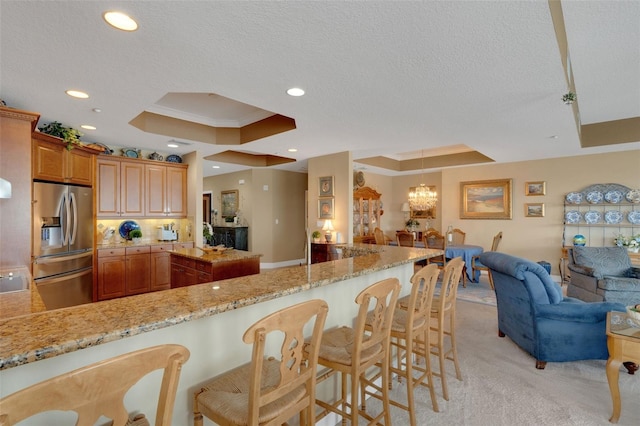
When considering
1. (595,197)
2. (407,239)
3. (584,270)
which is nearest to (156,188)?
(407,239)

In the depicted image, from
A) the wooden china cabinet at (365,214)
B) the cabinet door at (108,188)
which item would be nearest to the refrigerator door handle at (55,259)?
the cabinet door at (108,188)

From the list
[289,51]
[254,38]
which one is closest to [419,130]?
[289,51]

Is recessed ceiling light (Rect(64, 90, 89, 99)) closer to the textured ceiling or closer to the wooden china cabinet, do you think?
the textured ceiling

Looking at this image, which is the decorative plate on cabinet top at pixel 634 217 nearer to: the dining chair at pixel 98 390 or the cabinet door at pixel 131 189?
the dining chair at pixel 98 390

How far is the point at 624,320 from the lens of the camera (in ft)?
7.80

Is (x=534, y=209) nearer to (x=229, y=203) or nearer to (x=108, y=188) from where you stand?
(x=229, y=203)

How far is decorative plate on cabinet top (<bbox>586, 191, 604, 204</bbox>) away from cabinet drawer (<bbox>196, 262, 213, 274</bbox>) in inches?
265

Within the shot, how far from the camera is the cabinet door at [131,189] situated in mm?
5008

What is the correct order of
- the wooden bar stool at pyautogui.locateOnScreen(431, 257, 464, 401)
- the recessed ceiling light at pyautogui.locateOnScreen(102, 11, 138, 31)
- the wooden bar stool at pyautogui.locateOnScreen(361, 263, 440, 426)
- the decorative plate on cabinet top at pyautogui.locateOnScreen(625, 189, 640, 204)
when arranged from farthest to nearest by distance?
the decorative plate on cabinet top at pyautogui.locateOnScreen(625, 189, 640, 204)
the wooden bar stool at pyautogui.locateOnScreen(431, 257, 464, 401)
the wooden bar stool at pyautogui.locateOnScreen(361, 263, 440, 426)
the recessed ceiling light at pyautogui.locateOnScreen(102, 11, 138, 31)

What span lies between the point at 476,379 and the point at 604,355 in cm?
118

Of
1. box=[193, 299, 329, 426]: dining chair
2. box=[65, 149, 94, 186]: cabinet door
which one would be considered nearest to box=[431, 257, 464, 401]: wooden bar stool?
box=[193, 299, 329, 426]: dining chair

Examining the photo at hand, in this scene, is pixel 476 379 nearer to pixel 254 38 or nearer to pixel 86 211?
pixel 254 38

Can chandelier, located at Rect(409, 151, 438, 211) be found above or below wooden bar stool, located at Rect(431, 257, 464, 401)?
above

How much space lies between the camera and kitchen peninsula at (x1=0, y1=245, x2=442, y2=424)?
3.02ft
